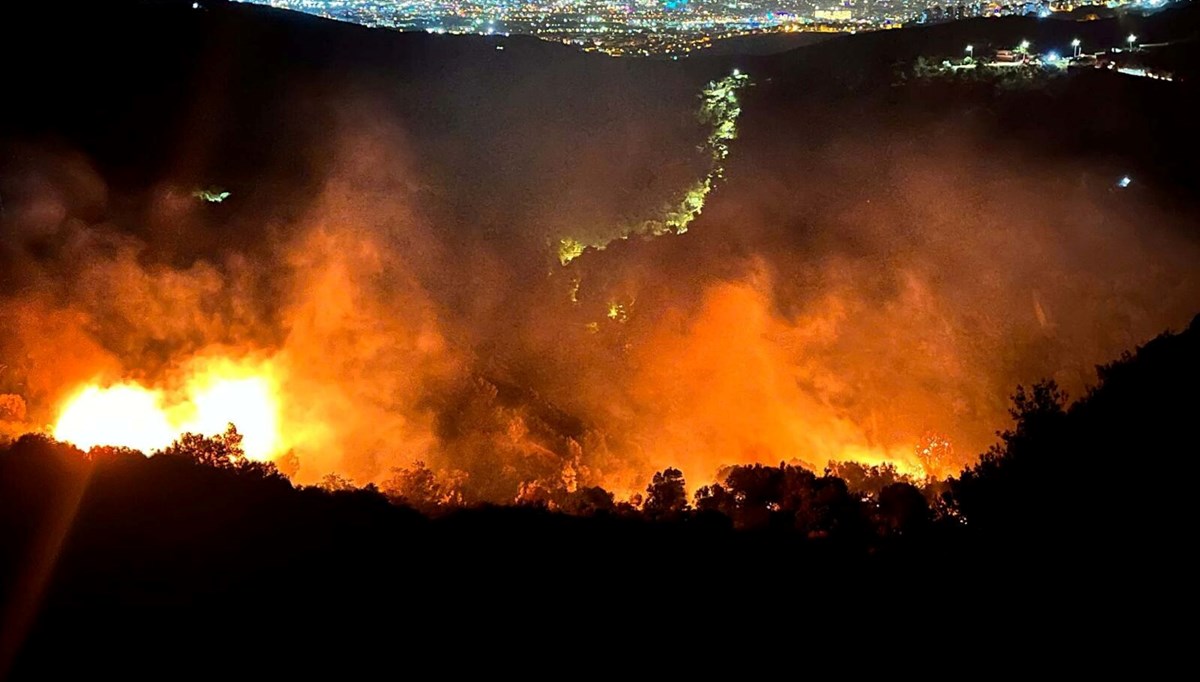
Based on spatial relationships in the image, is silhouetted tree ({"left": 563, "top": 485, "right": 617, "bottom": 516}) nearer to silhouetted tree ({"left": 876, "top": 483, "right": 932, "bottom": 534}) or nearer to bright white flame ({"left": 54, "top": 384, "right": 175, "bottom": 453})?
silhouetted tree ({"left": 876, "top": 483, "right": 932, "bottom": 534})

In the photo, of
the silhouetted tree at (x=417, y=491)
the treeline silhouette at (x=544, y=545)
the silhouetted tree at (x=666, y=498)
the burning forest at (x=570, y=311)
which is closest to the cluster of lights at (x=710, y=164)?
the burning forest at (x=570, y=311)

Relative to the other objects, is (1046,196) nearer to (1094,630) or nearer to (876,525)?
(876,525)

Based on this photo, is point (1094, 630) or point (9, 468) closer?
point (1094, 630)

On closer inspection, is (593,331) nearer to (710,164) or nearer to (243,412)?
(243,412)

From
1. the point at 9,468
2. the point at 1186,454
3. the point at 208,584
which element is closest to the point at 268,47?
the point at 9,468

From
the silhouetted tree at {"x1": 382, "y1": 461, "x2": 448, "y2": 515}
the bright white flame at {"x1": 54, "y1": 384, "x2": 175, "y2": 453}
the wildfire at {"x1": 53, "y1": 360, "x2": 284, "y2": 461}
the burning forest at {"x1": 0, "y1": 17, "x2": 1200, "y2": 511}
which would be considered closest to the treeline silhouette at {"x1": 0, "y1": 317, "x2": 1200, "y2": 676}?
the silhouetted tree at {"x1": 382, "y1": 461, "x2": 448, "y2": 515}

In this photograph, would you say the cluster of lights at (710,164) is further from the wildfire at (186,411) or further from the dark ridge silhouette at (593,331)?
the wildfire at (186,411)

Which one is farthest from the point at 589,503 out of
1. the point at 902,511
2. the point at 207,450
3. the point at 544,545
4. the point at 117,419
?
the point at 117,419
